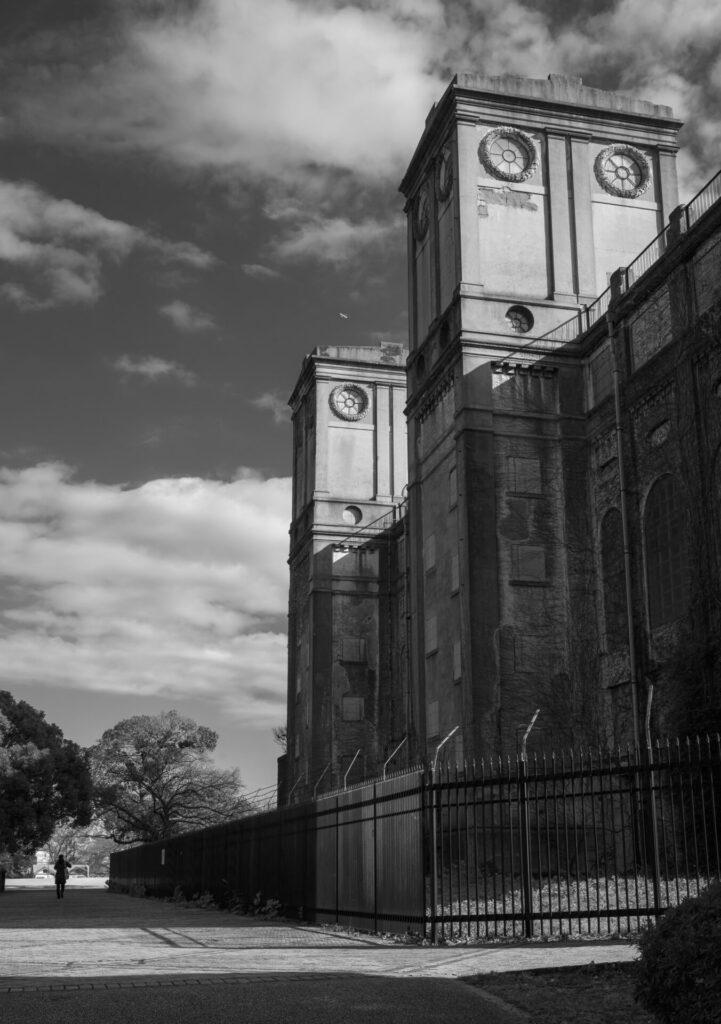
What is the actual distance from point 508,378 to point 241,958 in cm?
1922

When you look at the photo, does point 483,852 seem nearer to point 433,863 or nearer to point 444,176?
point 433,863

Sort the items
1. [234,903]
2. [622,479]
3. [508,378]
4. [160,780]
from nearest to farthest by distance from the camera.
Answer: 1. [622,479]
2. [234,903]
3. [508,378]
4. [160,780]

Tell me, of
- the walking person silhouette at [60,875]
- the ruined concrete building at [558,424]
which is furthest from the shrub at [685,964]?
the walking person silhouette at [60,875]

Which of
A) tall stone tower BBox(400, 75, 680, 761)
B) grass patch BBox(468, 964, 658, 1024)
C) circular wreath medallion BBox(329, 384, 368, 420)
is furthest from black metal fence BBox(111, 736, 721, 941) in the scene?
circular wreath medallion BBox(329, 384, 368, 420)

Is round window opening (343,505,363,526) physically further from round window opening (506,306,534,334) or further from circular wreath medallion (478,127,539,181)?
circular wreath medallion (478,127,539,181)

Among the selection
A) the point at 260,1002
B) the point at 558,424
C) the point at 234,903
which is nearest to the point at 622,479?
the point at 558,424

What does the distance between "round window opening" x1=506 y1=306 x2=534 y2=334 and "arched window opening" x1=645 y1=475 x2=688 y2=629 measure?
639 centimetres

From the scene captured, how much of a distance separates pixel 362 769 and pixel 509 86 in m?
23.4

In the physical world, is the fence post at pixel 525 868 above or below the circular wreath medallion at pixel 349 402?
below

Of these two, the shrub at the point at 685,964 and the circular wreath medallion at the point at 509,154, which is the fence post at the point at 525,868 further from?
the circular wreath medallion at the point at 509,154

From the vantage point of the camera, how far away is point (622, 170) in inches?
1251

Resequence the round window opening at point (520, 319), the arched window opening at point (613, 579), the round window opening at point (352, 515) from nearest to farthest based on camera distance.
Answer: the arched window opening at point (613, 579) < the round window opening at point (520, 319) < the round window opening at point (352, 515)

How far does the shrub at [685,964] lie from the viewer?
621cm

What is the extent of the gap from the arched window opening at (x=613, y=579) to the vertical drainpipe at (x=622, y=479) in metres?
0.49
